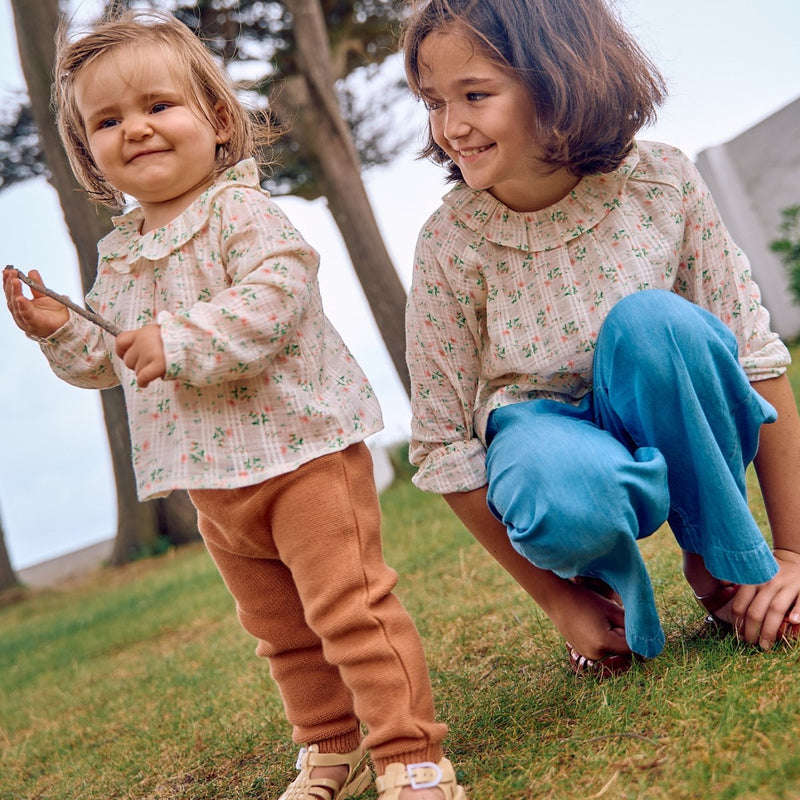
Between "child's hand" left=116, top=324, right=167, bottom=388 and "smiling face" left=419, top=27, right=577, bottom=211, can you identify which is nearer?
"child's hand" left=116, top=324, right=167, bottom=388

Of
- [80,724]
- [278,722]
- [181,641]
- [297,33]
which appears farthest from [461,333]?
[297,33]

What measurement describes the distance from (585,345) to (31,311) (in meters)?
0.93

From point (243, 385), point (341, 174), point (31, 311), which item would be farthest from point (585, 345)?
point (341, 174)

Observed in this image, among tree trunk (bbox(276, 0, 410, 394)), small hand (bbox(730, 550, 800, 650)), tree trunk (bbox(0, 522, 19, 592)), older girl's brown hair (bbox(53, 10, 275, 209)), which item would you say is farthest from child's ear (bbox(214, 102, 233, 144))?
tree trunk (bbox(0, 522, 19, 592))

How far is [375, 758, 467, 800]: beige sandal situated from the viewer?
137 centimetres

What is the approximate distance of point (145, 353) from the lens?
1.39 m

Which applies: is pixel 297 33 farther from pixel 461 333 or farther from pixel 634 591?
pixel 634 591

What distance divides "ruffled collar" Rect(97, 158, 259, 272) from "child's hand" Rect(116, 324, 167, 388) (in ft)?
0.70

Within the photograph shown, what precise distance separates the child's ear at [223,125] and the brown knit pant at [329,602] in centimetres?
58

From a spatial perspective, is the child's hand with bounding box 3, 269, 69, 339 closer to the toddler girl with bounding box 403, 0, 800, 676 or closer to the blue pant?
Result: the toddler girl with bounding box 403, 0, 800, 676

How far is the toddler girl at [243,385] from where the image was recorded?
4.71 ft

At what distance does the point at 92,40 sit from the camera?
1630 mm

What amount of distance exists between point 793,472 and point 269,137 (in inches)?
43.9

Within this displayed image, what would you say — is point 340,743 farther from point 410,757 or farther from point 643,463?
point 643,463
